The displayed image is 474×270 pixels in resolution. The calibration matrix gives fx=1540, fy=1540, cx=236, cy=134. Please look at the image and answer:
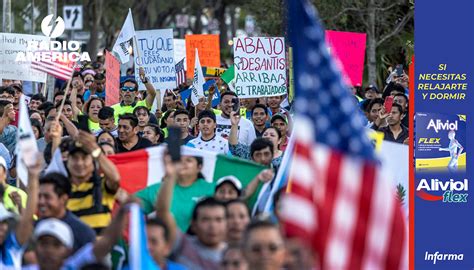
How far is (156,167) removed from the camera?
39.9 ft

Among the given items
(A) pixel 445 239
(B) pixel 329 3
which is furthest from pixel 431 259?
(B) pixel 329 3

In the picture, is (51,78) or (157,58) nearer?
(157,58)

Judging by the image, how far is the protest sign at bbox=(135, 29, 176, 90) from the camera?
2147 cm

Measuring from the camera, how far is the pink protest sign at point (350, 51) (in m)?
21.6

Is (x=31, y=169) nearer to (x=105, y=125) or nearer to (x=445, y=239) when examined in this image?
(x=445, y=239)

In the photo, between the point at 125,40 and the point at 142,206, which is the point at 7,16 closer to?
the point at 125,40

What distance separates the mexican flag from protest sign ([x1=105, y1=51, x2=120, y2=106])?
7281mm

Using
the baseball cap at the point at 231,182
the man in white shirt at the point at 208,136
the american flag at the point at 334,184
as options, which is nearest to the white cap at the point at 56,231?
the american flag at the point at 334,184

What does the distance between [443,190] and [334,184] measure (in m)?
5.98

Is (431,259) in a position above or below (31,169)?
below

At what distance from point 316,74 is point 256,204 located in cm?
Result: 448

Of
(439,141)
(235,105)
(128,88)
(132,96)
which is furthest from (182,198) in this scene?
(128,88)

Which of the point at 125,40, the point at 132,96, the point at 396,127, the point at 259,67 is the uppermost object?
the point at 125,40

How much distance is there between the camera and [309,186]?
7398mm
